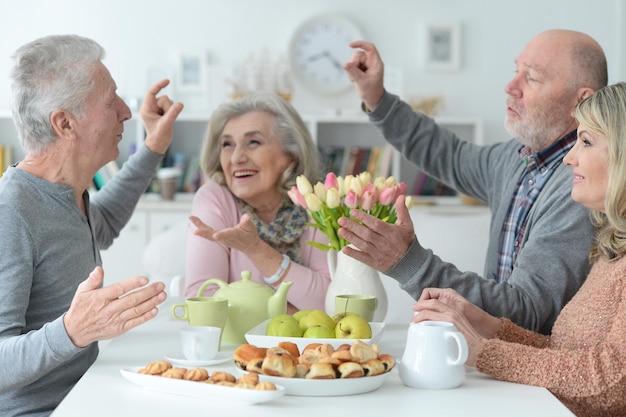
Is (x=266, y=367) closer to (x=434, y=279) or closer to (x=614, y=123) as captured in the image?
(x=434, y=279)

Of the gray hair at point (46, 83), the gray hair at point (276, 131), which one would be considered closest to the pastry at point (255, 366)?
the gray hair at point (46, 83)

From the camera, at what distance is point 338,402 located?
140 cm

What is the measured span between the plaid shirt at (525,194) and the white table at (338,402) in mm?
792

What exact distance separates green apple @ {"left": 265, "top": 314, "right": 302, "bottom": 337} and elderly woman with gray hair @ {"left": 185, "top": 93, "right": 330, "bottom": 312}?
61cm

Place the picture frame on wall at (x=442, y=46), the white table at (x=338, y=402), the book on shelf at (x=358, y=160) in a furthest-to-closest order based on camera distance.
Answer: the picture frame on wall at (x=442, y=46) < the book on shelf at (x=358, y=160) < the white table at (x=338, y=402)

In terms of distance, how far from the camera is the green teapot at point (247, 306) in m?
1.85

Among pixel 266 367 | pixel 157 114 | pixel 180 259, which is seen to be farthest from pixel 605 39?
pixel 266 367

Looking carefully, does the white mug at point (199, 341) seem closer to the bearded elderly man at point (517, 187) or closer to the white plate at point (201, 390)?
the white plate at point (201, 390)

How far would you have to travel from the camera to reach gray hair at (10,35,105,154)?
6.19 feet

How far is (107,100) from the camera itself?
202 cm

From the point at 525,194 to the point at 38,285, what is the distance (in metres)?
1.27

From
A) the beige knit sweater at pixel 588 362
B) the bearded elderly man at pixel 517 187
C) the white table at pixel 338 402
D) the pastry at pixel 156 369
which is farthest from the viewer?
the bearded elderly man at pixel 517 187

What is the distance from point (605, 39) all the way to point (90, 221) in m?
4.01

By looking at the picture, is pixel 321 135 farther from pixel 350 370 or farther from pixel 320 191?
pixel 350 370
